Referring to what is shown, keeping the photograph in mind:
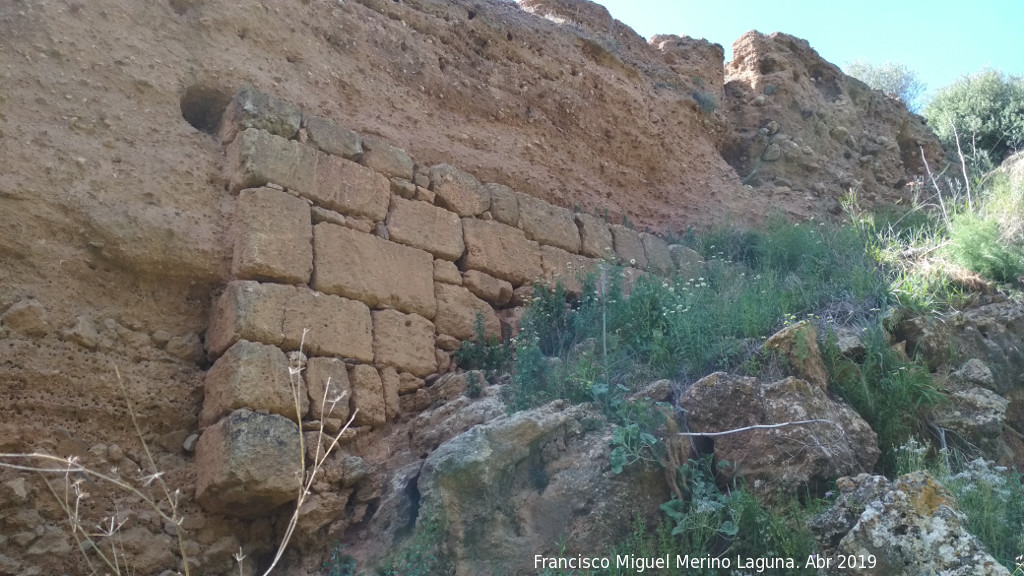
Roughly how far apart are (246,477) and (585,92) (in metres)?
5.34

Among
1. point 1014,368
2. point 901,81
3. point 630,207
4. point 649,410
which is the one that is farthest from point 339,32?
point 901,81

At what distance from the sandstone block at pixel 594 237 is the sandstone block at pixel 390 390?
7.69 feet

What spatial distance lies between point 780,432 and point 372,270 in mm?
2534

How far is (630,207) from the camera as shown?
315 inches

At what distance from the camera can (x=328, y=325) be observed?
16.1 ft

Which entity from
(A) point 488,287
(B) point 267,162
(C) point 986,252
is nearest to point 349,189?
(B) point 267,162

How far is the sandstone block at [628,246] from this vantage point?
7.17 m

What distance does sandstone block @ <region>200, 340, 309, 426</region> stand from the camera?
14.3 feet

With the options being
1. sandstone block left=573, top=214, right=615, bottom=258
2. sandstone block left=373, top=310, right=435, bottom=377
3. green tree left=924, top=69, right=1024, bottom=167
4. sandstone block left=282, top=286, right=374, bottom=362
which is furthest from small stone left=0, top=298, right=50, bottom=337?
green tree left=924, top=69, right=1024, bottom=167

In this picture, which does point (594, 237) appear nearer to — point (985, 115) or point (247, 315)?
point (247, 315)

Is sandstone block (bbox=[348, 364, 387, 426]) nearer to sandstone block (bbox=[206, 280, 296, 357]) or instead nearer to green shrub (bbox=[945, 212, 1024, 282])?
sandstone block (bbox=[206, 280, 296, 357])

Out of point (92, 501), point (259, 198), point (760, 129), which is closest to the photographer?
point (92, 501)

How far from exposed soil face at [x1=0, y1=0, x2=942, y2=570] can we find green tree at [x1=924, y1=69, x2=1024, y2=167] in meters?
4.75

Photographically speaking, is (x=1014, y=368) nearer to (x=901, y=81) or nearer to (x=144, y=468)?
(x=144, y=468)
